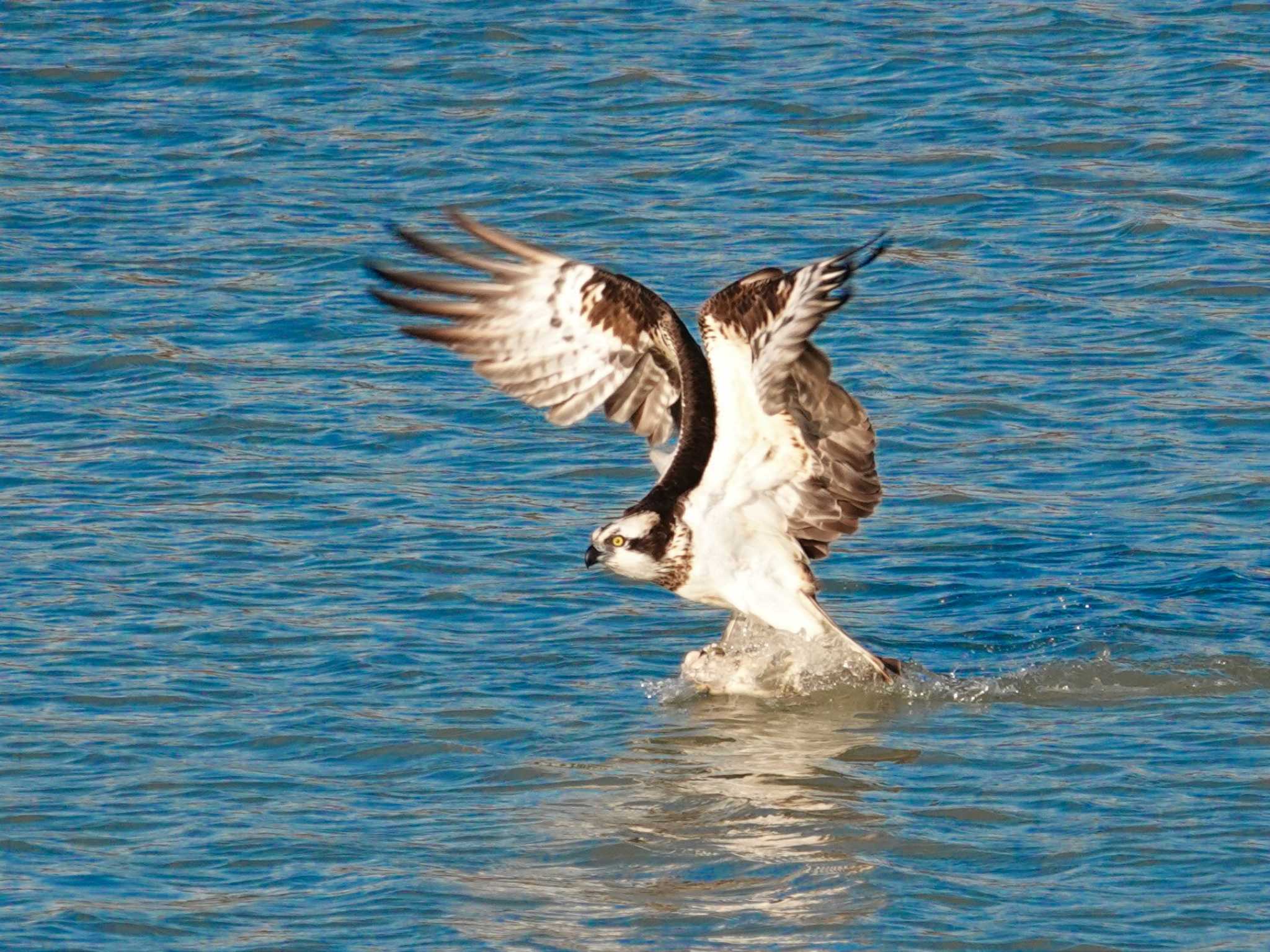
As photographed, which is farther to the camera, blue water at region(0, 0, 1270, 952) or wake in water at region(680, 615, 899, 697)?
wake in water at region(680, 615, 899, 697)

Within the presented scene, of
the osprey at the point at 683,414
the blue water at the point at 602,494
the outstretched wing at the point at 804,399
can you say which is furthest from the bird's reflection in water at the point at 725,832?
the outstretched wing at the point at 804,399

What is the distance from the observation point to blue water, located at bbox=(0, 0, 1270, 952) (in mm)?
7434

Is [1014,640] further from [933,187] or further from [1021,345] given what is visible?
[933,187]

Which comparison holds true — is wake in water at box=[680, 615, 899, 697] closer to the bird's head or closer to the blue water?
the blue water

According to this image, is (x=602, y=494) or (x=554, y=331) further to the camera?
(x=602, y=494)

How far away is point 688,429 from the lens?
9164mm

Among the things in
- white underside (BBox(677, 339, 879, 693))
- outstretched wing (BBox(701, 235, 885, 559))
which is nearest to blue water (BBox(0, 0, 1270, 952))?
white underside (BBox(677, 339, 879, 693))

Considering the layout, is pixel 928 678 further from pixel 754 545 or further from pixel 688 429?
pixel 688 429

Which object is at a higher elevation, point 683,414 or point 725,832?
point 683,414

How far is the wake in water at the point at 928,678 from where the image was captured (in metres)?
9.10

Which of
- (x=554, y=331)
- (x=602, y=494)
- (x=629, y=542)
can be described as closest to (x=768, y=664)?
(x=629, y=542)

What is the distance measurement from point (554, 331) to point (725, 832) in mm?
2609

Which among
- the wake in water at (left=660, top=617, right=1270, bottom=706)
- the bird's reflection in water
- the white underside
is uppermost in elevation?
the white underside

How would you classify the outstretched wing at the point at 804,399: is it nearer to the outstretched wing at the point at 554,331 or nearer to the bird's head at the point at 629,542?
the bird's head at the point at 629,542
